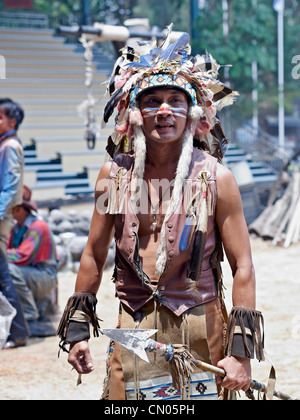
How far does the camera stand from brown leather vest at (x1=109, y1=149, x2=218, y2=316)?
2.81 metres

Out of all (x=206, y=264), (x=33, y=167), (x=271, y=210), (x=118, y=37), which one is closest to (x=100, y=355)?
(x=206, y=264)

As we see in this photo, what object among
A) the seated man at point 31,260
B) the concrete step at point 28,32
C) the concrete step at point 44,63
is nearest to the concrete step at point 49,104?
the concrete step at point 44,63

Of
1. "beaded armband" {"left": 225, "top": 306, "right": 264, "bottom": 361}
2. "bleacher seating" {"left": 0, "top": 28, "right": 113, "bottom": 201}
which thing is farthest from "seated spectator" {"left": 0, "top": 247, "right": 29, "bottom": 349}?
"bleacher seating" {"left": 0, "top": 28, "right": 113, "bottom": 201}

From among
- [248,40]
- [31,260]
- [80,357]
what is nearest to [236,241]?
[80,357]

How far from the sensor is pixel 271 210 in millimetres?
13570

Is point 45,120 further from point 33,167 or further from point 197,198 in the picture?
point 197,198

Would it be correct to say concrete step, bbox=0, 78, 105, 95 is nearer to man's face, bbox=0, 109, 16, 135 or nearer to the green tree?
the green tree

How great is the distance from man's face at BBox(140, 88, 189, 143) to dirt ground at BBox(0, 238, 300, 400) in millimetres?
2547

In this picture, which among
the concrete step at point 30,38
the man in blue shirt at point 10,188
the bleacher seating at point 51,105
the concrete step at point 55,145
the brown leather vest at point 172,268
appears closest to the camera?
the brown leather vest at point 172,268

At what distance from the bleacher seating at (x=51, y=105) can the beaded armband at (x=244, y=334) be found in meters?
10.6

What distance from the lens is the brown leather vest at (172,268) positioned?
9.21ft

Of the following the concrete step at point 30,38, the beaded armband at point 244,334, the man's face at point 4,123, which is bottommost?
the beaded armband at point 244,334

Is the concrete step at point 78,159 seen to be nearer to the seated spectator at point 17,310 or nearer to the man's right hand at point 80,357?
the seated spectator at point 17,310

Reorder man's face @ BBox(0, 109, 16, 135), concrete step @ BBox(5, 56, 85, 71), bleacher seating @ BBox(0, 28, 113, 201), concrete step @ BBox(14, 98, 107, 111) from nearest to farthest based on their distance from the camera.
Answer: man's face @ BBox(0, 109, 16, 135), bleacher seating @ BBox(0, 28, 113, 201), concrete step @ BBox(14, 98, 107, 111), concrete step @ BBox(5, 56, 85, 71)
